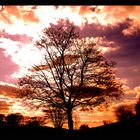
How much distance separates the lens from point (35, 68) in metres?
26.2

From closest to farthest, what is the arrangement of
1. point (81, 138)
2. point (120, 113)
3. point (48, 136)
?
point (81, 138) < point (48, 136) < point (120, 113)

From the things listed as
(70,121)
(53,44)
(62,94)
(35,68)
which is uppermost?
(53,44)

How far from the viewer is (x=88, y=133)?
1057cm

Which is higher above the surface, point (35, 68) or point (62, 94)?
point (35, 68)

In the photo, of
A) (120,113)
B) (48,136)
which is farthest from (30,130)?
(120,113)

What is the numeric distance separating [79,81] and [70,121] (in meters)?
4.26

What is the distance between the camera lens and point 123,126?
32.1 ft

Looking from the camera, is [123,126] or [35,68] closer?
[123,126]

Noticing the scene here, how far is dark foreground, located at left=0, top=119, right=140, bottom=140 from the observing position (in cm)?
948

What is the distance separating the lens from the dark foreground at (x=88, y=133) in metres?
9.48
